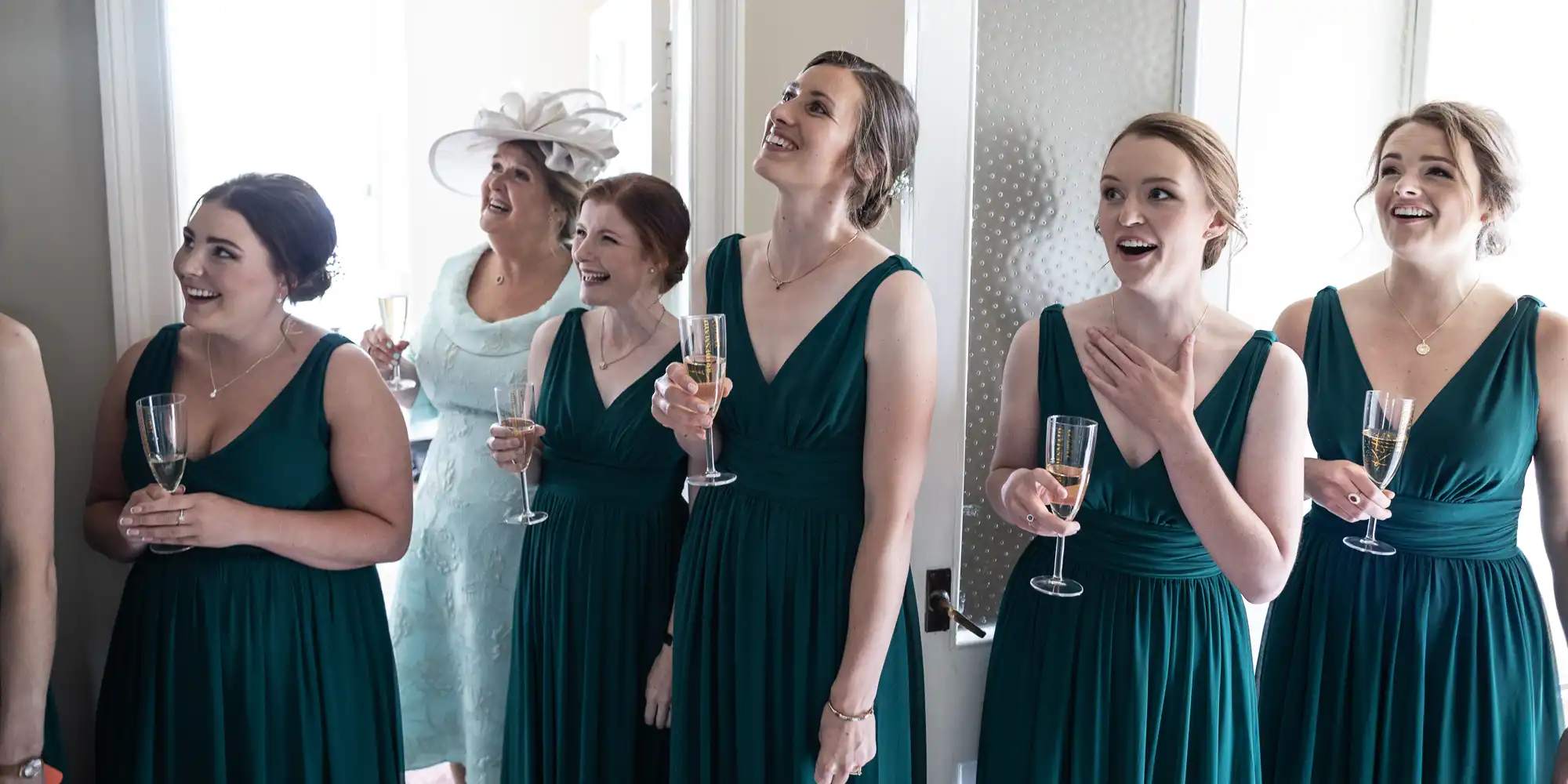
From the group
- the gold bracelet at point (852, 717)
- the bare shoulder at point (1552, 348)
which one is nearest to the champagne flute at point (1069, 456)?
the gold bracelet at point (852, 717)

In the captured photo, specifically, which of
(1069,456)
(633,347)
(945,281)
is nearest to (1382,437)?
(1069,456)

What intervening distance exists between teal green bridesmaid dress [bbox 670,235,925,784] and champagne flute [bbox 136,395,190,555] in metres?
0.80

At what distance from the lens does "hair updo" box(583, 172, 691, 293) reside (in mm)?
1990

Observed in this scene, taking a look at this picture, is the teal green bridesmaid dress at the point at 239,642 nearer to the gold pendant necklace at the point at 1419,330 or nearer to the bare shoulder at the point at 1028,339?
the bare shoulder at the point at 1028,339

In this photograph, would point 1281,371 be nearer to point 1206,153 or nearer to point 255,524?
point 1206,153

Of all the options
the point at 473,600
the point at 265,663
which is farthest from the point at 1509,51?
the point at 265,663

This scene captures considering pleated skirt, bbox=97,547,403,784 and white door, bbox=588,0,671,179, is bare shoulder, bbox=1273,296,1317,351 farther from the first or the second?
pleated skirt, bbox=97,547,403,784

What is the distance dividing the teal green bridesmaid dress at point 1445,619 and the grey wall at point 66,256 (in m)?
2.21

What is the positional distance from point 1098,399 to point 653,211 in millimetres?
891

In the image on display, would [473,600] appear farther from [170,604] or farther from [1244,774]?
[1244,774]

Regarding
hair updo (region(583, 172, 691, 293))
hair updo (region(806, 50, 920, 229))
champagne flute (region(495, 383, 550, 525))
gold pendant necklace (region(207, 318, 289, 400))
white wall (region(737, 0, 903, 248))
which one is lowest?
champagne flute (region(495, 383, 550, 525))

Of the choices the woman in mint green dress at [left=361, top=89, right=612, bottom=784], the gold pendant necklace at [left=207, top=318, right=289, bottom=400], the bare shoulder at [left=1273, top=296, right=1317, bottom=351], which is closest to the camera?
the gold pendant necklace at [left=207, top=318, right=289, bottom=400]

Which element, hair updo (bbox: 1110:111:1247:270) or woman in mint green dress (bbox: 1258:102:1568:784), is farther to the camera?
woman in mint green dress (bbox: 1258:102:1568:784)

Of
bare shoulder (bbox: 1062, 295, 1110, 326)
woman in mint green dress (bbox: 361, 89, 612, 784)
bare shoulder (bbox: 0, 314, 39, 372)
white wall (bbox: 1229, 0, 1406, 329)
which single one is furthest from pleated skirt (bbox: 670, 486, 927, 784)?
white wall (bbox: 1229, 0, 1406, 329)
